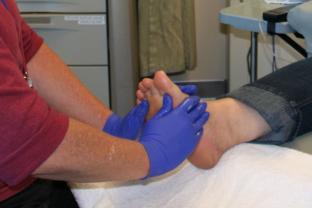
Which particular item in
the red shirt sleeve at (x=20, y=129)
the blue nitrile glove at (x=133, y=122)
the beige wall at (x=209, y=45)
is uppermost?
the red shirt sleeve at (x=20, y=129)

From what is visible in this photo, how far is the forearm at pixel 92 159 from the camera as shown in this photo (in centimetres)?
81

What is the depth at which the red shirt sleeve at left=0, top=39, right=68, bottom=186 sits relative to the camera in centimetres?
76

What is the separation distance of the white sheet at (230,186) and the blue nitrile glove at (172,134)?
0.06 metres

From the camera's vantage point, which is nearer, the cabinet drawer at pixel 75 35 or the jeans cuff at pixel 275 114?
the jeans cuff at pixel 275 114

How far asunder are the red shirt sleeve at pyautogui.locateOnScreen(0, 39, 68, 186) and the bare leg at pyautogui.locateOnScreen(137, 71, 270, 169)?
325 mm

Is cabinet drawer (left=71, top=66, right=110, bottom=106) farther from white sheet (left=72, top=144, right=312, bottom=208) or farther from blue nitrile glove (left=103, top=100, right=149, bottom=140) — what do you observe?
white sheet (left=72, top=144, right=312, bottom=208)

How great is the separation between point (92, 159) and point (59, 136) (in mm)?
67

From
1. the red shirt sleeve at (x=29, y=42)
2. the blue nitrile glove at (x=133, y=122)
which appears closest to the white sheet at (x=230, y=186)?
the blue nitrile glove at (x=133, y=122)

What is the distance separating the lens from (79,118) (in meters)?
1.19

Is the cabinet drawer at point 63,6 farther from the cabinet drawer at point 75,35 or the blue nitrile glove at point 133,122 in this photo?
the blue nitrile glove at point 133,122

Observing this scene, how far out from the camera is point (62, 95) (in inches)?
46.9

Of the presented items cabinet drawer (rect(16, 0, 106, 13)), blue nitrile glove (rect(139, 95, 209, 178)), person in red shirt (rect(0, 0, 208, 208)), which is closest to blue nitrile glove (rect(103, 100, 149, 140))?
person in red shirt (rect(0, 0, 208, 208))

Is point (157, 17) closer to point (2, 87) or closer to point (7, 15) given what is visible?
point (7, 15)

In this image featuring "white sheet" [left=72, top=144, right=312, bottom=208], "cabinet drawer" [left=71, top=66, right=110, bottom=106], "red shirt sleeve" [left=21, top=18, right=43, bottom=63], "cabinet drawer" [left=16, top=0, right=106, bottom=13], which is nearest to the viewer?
"white sheet" [left=72, top=144, right=312, bottom=208]
